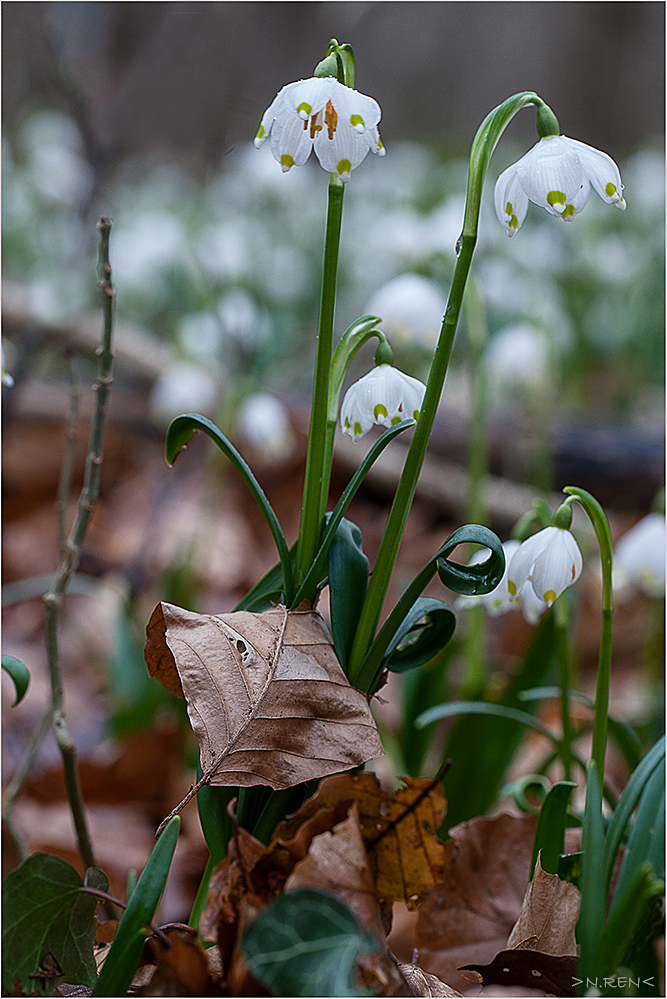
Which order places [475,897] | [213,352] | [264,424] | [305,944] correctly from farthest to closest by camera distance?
[213,352] → [264,424] → [475,897] → [305,944]

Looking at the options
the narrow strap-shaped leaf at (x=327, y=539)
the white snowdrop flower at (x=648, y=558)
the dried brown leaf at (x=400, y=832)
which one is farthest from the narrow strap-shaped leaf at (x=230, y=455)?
the white snowdrop flower at (x=648, y=558)

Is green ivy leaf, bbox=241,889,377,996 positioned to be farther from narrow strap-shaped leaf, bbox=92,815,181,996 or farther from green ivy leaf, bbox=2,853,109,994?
green ivy leaf, bbox=2,853,109,994

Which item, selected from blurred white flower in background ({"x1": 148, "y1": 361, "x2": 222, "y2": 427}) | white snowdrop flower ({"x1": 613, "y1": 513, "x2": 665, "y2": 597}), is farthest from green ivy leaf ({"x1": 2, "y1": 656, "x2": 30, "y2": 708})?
blurred white flower in background ({"x1": 148, "y1": 361, "x2": 222, "y2": 427})

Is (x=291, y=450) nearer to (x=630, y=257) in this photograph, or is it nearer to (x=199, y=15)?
(x=199, y=15)

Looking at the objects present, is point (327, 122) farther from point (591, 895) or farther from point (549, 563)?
point (591, 895)

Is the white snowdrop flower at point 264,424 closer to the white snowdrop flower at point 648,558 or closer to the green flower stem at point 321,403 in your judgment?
the white snowdrop flower at point 648,558

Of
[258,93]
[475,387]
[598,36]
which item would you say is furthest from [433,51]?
[475,387]

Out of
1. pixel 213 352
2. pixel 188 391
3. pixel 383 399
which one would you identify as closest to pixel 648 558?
pixel 383 399
